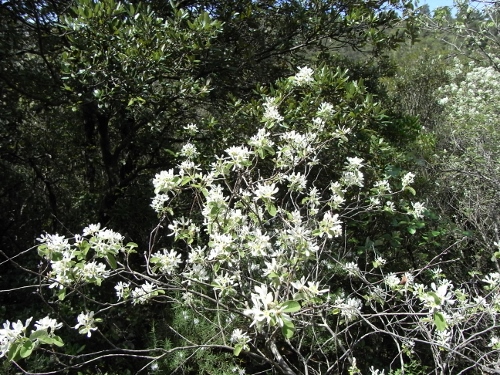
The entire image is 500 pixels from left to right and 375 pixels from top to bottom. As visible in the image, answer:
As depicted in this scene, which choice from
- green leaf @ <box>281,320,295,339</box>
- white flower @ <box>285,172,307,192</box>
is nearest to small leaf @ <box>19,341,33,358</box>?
green leaf @ <box>281,320,295,339</box>

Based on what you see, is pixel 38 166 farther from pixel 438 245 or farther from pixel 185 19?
pixel 438 245

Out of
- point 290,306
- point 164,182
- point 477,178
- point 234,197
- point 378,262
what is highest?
point 164,182

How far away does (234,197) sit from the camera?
99.9 inches

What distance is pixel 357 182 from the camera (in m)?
2.54

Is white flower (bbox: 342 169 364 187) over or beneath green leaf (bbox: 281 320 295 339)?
beneath

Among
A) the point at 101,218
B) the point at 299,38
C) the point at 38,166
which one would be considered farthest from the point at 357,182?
the point at 38,166

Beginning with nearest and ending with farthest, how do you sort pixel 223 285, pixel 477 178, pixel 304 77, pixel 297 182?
pixel 223 285 < pixel 297 182 < pixel 304 77 < pixel 477 178

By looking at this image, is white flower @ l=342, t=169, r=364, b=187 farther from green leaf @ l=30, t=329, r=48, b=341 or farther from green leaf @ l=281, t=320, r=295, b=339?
green leaf @ l=30, t=329, r=48, b=341

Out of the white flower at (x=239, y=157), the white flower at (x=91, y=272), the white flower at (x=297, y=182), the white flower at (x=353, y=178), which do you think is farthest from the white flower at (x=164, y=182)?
the white flower at (x=353, y=178)

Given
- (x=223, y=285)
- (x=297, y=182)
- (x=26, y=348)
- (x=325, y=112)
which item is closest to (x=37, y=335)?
(x=26, y=348)

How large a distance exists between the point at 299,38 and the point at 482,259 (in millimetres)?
2853

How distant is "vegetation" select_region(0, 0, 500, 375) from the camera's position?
2.23 metres

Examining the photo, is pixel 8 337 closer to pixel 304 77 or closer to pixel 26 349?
pixel 26 349

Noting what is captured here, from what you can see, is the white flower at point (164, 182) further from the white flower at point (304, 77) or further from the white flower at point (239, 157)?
the white flower at point (304, 77)
